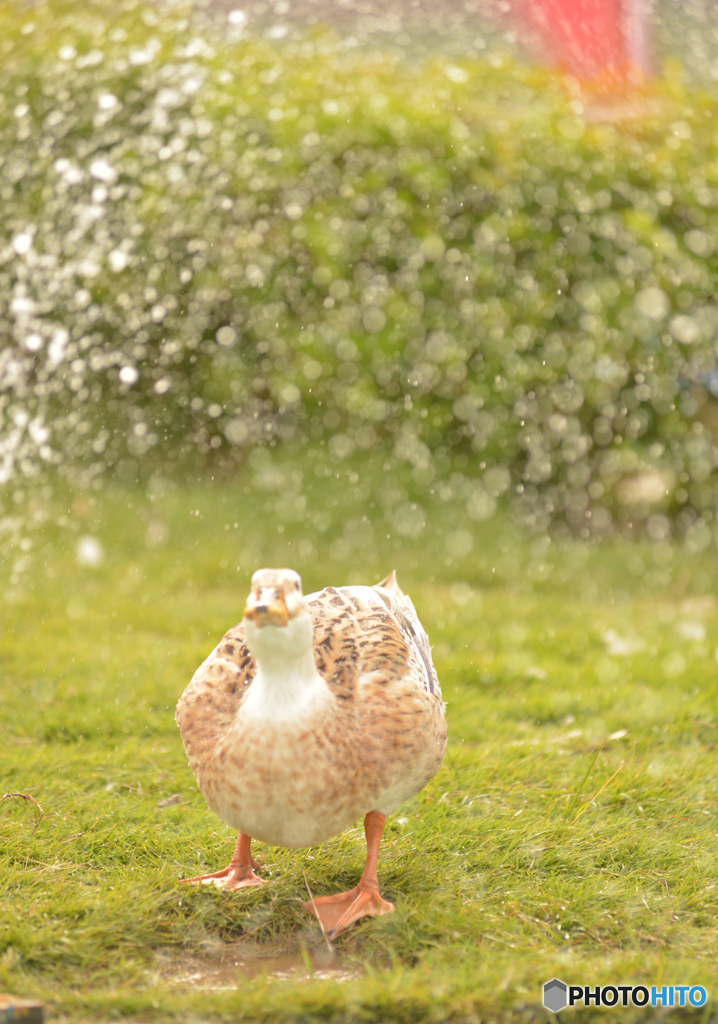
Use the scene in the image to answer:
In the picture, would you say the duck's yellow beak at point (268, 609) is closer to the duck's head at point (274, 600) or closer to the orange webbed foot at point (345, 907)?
the duck's head at point (274, 600)

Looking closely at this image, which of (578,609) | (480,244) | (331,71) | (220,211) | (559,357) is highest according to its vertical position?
(331,71)

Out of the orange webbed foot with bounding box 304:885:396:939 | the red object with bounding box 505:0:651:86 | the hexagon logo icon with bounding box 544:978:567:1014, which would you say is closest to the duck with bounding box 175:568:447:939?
the orange webbed foot with bounding box 304:885:396:939

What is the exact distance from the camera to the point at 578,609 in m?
5.41

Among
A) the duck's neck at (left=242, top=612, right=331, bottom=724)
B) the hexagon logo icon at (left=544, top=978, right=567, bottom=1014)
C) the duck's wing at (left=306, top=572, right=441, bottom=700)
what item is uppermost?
the duck's neck at (left=242, top=612, right=331, bottom=724)

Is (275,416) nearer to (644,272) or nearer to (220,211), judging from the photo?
(220,211)

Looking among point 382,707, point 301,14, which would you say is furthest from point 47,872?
point 301,14

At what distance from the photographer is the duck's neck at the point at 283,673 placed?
6.97 feet

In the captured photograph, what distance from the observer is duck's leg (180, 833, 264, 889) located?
8.28ft

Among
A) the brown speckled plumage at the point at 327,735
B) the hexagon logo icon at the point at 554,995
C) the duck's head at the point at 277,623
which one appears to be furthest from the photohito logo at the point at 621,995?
the duck's head at the point at 277,623

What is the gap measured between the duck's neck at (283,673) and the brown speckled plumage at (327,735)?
15 mm

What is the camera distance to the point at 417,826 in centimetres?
295

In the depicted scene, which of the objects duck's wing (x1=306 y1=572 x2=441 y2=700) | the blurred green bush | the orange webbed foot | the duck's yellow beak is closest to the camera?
the duck's yellow beak

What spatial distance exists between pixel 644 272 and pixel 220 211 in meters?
2.58

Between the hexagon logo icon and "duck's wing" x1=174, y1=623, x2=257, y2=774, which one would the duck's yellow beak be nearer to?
"duck's wing" x1=174, y1=623, x2=257, y2=774
